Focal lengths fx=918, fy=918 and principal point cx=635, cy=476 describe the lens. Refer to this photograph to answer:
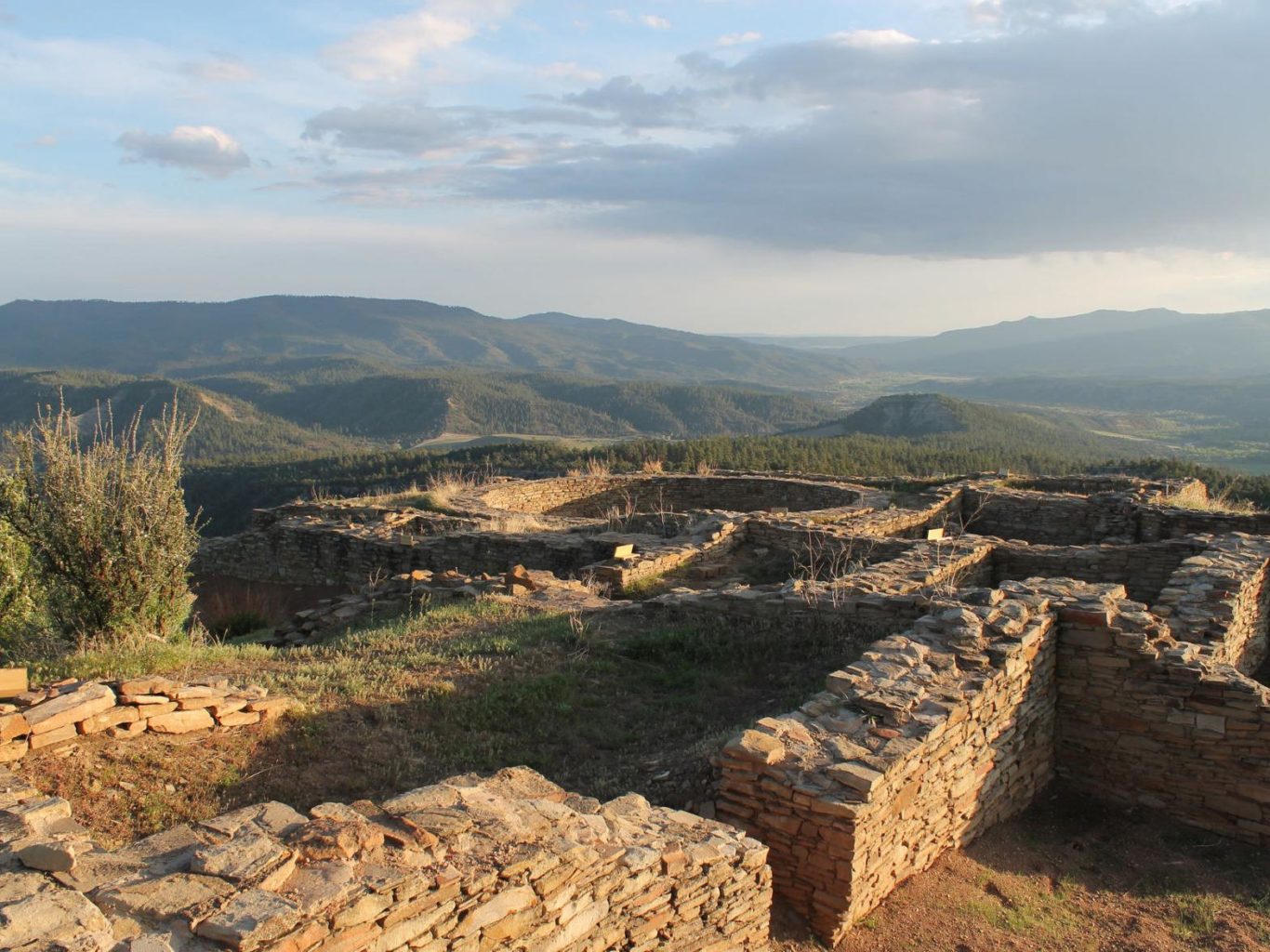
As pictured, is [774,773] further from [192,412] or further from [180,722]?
[192,412]

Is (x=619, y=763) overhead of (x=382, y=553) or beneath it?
overhead

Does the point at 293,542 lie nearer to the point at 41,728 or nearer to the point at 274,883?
the point at 41,728

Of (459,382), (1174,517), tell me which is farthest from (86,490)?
(459,382)

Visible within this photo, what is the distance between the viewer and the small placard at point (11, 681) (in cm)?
580

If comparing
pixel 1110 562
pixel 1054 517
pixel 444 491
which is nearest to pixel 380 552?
pixel 444 491

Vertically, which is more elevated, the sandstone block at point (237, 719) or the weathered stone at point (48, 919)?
the weathered stone at point (48, 919)

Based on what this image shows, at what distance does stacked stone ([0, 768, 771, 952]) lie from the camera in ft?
10.8

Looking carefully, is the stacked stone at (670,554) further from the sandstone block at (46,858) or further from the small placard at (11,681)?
the sandstone block at (46,858)

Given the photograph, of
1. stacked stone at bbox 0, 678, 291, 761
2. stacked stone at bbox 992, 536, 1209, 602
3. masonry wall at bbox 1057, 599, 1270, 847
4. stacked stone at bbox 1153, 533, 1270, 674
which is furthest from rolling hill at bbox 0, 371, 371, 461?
masonry wall at bbox 1057, 599, 1270, 847

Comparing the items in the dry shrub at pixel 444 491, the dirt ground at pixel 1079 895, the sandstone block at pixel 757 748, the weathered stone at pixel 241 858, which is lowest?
the dirt ground at pixel 1079 895

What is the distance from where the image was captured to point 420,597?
11.4m

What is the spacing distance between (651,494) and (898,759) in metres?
16.6

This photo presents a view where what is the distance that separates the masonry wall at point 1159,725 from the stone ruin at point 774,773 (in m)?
0.02

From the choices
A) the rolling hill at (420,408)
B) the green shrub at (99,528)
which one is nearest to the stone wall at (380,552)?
the green shrub at (99,528)
